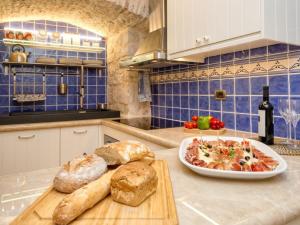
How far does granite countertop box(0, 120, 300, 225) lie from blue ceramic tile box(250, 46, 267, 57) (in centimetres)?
89

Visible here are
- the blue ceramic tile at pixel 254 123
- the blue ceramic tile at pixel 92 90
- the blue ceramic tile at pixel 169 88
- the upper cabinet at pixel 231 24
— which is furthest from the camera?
the blue ceramic tile at pixel 92 90

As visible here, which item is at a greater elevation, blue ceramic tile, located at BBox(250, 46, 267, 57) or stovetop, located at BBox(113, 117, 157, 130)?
blue ceramic tile, located at BBox(250, 46, 267, 57)

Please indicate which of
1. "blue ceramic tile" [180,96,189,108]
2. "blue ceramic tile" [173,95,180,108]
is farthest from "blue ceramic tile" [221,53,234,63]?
"blue ceramic tile" [173,95,180,108]

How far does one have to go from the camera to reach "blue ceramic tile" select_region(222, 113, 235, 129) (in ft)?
5.52

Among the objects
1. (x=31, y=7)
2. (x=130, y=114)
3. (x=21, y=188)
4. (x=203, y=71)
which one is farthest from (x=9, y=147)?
(x=203, y=71)

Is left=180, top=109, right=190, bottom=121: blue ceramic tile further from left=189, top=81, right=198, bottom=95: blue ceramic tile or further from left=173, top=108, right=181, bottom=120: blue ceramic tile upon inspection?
left=189, top=81, right=198, bottom=95: blue ceramic tile

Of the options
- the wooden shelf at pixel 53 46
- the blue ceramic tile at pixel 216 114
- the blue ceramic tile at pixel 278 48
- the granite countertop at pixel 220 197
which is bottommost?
the granite countertop at pixel 220 197

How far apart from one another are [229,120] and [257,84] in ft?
1.10

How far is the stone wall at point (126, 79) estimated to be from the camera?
2.65 meters

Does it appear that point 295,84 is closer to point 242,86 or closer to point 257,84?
point 257,84

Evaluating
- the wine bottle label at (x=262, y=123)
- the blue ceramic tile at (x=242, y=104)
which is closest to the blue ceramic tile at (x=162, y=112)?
the blue ceramic tile at (x=242, y=104)

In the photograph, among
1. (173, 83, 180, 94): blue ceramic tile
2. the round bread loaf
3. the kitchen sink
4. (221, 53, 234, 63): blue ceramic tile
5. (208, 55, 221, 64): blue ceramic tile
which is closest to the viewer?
the round bread loaf

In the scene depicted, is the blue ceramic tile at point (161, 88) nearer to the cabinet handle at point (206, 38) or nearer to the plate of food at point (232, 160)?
the cabinet handle at point (206, 38)

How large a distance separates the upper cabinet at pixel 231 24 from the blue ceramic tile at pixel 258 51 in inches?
3.1
